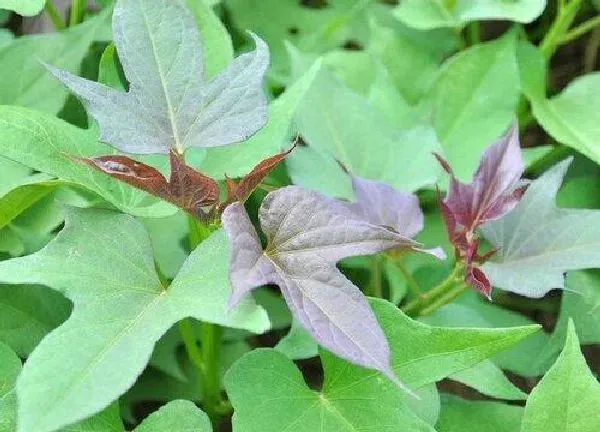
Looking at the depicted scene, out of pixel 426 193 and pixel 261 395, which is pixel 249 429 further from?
pixel 426 193

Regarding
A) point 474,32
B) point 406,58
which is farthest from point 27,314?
point 474,32

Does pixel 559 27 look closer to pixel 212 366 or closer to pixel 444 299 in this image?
pixel 444 299

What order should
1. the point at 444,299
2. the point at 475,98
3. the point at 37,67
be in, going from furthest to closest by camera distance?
the point at 475,98 → the point at 37,67 → the point at 444,299

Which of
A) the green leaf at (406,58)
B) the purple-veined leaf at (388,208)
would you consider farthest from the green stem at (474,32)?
the purple-veined leaf at (388,208)

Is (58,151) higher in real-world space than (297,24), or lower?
higher

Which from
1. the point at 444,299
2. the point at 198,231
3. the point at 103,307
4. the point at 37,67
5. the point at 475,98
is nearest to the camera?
the point at 103,307

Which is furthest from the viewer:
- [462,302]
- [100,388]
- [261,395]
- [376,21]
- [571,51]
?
[571,51]

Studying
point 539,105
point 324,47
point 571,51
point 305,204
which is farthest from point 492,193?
point 571,51
